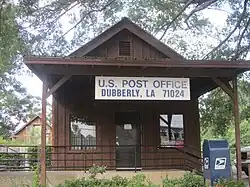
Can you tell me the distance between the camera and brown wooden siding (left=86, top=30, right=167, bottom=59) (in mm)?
14930

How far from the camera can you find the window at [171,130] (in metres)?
15.4

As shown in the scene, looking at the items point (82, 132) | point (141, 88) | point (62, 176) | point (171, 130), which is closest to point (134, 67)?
point (141, 88)

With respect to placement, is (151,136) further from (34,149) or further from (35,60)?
(34,149)

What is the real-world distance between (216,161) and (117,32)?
262 inches

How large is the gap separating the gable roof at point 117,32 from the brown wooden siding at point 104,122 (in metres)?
1.27

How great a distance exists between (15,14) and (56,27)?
364cm

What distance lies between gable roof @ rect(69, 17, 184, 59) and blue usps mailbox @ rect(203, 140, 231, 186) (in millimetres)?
5558

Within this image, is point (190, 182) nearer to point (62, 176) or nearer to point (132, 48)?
point (62, 176)

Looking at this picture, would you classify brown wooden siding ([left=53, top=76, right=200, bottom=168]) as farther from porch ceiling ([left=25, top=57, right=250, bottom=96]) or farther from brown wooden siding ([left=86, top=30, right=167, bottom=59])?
porch ceiling ([left=25, top=57, right=250, bottom=96])

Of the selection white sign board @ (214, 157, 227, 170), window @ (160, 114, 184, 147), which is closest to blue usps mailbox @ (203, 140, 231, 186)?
white sign board @ (214, 157, 227, 170)

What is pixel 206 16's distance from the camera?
73.2ft

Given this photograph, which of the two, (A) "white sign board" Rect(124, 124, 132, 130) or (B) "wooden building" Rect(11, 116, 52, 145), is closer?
(A) "white sign board" Rect(124, 124, 132, 130)

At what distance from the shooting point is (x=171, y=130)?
15.5 metres

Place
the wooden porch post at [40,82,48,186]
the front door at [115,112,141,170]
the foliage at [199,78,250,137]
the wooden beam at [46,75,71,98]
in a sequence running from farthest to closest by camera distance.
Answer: the foliage at [199,78,250,137], the front door at [115,112,141,170], the wooden beam at [46,75,71,98], the wooden porch post at [40,82,48,186]
